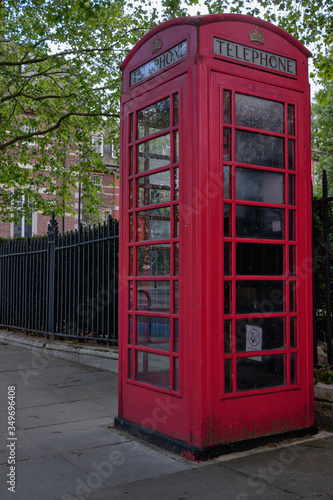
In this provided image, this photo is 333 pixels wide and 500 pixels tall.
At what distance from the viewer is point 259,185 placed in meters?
4.12

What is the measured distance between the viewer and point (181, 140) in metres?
3.94

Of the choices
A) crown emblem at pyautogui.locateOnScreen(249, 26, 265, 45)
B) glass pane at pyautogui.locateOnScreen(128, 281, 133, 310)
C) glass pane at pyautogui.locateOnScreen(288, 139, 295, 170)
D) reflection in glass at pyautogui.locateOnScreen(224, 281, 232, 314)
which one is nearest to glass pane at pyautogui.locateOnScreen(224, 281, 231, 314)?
reflection in glass at pyautogui.locateOnScreen(224, 281, 232, 314)

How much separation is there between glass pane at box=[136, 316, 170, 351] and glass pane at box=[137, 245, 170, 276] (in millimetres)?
392

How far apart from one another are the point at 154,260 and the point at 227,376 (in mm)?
1140

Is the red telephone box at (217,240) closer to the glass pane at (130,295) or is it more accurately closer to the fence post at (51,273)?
the glass pane at (130,295)

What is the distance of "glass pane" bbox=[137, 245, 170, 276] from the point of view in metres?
4.16

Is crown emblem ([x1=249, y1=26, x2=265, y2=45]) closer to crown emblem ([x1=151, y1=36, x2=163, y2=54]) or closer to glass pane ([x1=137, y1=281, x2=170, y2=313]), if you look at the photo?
crown emblem ([x1=151, y1=36, x2=163, y2=54])

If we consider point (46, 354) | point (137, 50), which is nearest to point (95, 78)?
point (46, 354)

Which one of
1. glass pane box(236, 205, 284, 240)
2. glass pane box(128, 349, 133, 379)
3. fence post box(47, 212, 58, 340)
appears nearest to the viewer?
glass pane box(236, 205, 284, 240)

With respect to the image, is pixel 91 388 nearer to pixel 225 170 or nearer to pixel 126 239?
pixel 126 239

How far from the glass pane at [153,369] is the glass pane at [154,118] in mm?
1928

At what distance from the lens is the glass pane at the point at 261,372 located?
3.97 metres

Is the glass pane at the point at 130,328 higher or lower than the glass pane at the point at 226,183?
lower

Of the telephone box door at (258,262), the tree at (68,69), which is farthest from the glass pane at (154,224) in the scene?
the tree at (68,69)
